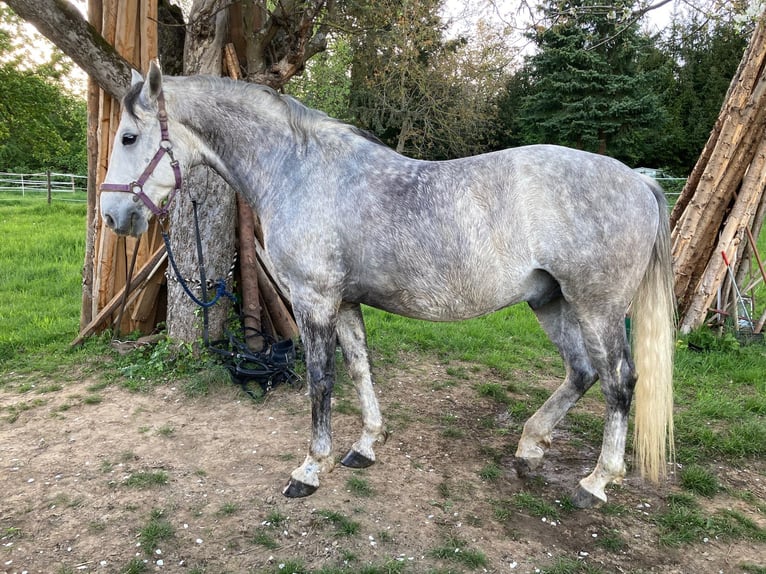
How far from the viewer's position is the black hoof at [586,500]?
305cm

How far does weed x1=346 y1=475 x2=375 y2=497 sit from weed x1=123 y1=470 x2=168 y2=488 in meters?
1.14

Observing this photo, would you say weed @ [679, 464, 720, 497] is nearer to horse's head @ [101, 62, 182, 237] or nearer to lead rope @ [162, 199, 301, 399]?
lead rope @ [162, 199, 301, 399]

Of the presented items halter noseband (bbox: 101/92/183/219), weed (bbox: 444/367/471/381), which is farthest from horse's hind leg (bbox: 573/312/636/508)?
halter noseband (bbox: 101/92/183/219)

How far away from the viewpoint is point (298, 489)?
3.07m

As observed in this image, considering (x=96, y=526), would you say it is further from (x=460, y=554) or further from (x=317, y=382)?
(x=460, y=554)

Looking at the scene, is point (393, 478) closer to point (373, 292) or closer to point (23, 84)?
point (373, 292)

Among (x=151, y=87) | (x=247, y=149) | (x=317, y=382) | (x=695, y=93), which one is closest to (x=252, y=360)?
(x=317, y=382)

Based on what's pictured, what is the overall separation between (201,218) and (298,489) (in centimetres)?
274

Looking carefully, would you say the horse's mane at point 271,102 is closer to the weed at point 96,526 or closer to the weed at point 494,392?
the weed at point 96,526

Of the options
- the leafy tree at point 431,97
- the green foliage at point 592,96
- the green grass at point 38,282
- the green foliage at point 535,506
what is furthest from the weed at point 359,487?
the green foliage at point 592,96

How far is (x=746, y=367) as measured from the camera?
17.9 ft

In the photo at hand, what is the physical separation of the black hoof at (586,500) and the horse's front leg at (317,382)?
1490 mm

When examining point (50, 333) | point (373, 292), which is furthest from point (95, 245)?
point (373, 292)

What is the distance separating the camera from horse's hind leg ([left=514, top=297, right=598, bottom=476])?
10.8 ft
